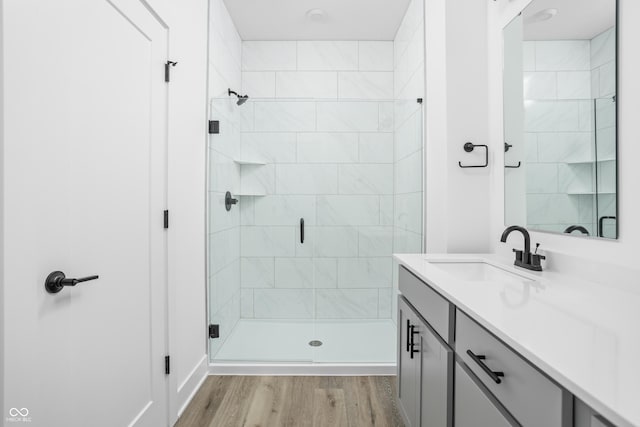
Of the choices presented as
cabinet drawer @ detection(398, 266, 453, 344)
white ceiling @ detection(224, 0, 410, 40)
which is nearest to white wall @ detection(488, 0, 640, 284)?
cabinet drawer @ detection(398, 266, 453, 344)

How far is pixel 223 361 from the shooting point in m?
2.46

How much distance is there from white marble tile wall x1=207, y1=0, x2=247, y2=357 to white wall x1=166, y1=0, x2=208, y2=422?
12 cm

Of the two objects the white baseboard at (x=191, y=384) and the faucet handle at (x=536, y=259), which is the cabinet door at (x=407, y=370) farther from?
the white baseboard at (x=191, y=384)

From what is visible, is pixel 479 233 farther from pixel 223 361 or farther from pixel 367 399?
pixel 223 361

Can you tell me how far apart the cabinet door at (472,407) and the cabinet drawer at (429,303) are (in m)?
0.14

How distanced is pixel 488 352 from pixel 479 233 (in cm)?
130

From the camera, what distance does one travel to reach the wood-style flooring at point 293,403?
6.14 ft

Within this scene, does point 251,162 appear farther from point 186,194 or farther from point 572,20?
point 572,20

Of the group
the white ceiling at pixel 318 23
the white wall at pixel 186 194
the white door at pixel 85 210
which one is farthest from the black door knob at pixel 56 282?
the white ceiling at pixel 318 23

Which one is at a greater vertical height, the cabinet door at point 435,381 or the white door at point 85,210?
the white door at point 85,210

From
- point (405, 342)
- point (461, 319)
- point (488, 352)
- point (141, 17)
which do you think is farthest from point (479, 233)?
point (141, 17)

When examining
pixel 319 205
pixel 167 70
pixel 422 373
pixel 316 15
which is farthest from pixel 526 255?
pixel 316 15

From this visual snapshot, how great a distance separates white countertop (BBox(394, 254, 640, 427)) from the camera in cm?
54

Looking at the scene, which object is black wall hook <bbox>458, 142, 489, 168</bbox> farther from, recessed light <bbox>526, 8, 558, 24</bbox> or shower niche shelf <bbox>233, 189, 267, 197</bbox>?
shower niche shelf <bbox>233, 189, 267, 197</bbox>
